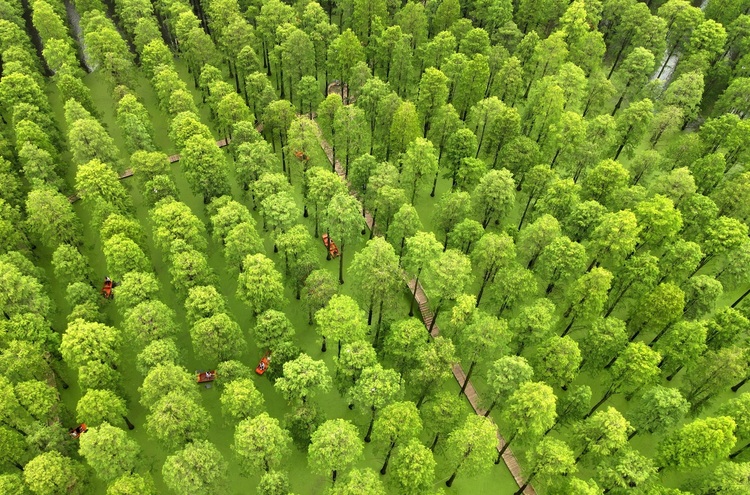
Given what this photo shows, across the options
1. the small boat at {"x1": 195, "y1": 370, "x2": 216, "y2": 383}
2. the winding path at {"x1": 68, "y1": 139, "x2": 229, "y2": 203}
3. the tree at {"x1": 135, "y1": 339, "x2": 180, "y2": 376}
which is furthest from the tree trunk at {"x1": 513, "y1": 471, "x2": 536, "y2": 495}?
the winding path at {"x1": 68, "y1": 139, "x2": 229, "y2": 203}

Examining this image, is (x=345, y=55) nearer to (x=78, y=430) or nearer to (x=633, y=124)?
(x=633, y=124)

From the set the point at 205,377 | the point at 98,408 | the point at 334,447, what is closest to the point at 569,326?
the point at 334,447

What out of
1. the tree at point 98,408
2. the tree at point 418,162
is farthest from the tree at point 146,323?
the tree at point 418,162

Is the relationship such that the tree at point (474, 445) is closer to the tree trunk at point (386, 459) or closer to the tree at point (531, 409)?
the tree at point (531, 409)

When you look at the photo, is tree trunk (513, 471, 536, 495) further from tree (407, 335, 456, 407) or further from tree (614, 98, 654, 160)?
tree (614, 98, 654, 160)

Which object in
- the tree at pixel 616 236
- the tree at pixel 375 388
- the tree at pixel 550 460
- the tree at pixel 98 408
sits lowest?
the tree at pixel 98 408

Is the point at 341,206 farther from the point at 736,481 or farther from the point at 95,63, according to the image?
the point at 95,63
